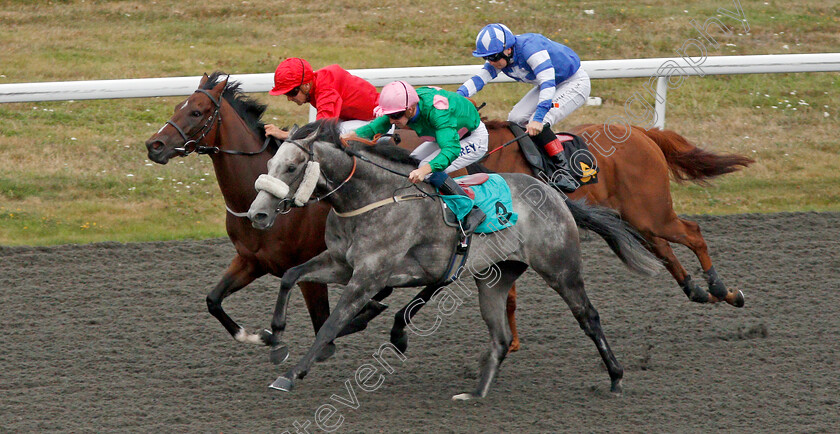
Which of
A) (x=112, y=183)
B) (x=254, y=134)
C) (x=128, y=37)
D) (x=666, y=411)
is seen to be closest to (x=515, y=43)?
(x=254, y=134)

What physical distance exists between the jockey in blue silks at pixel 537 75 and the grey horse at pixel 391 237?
0.76m

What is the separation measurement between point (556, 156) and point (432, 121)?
4.22 ft

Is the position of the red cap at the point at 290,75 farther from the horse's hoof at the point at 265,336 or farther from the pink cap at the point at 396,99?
the horse's hoof at the point at 265,336

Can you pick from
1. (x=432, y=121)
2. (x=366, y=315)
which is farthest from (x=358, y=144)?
(x=366, y=315)

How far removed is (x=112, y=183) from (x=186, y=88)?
1.53m

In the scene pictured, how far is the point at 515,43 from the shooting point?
5.94 meters

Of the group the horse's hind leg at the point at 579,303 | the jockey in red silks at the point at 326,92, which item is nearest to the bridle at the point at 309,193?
the jockey in red silks at the point at 326,92

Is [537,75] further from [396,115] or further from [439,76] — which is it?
[439,76]

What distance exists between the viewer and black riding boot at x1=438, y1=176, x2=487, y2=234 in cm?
486

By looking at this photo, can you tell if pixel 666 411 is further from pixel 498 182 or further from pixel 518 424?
pixel 498 182

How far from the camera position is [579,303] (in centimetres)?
507

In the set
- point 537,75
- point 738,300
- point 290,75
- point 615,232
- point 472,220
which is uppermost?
point 290,75

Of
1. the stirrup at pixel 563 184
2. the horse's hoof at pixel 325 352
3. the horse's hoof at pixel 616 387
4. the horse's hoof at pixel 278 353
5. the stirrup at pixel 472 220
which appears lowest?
the horse's hoof at pixel 616 387

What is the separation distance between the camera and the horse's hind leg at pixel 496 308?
16.8 feet
